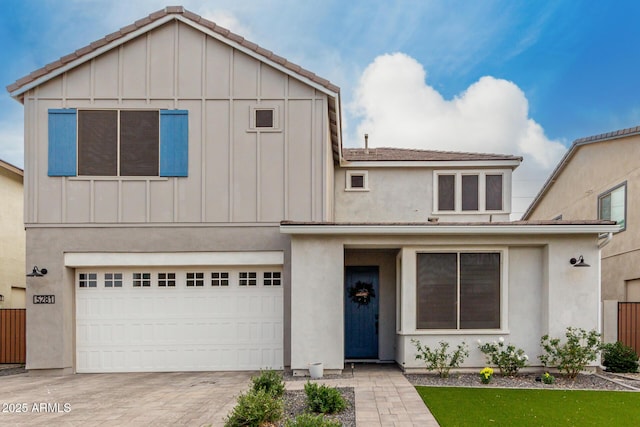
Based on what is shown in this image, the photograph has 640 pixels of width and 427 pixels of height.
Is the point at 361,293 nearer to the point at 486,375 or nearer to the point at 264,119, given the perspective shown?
the point at 486,375

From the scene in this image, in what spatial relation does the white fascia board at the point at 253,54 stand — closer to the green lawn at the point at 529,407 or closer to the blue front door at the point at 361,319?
the blue front door at the point at 361,319

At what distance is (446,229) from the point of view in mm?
10078

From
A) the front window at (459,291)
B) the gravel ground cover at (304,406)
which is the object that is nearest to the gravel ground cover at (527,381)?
the front window at (459,291)

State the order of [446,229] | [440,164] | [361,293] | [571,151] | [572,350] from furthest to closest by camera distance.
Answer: [571,151] → [440,164] → [361,293] → [446,229] → [572,350]

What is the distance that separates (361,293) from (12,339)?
9386mm

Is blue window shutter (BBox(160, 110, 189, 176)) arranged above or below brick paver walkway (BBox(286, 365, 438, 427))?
above

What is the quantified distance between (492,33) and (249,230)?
12824 millimetres

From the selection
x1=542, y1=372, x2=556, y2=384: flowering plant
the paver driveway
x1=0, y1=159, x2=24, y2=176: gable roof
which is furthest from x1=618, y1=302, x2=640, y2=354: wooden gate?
x1=0, y1=159, x2=24, y2=176: gable roof

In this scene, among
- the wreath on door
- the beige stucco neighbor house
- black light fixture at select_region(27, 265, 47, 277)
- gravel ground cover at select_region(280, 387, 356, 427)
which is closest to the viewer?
gravel ground cover at select_region(280, 387, 356, 427)

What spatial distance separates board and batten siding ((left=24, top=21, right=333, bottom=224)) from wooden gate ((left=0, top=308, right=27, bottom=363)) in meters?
3.83

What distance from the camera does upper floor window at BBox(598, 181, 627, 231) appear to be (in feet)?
49.4

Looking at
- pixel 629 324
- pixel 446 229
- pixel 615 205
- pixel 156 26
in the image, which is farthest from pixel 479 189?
pixel 156 26

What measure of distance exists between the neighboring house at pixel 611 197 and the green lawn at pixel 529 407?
4.78m

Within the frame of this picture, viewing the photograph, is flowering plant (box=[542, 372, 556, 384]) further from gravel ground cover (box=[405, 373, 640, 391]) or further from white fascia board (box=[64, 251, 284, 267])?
white fascia board (box=[64, 251, 284, 267])
